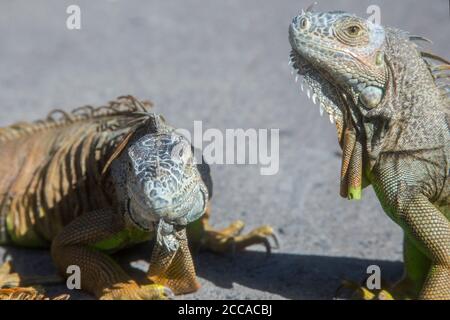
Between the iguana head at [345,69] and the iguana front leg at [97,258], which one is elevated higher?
the iguana head at [345,69]

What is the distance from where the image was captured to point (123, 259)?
19.4ft

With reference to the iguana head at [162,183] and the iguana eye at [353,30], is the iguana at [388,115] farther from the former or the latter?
the iguana head at [162,183]

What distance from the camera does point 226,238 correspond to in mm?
6129

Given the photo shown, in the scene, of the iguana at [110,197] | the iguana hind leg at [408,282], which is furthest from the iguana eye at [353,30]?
the iguana hind leg at [408,282]

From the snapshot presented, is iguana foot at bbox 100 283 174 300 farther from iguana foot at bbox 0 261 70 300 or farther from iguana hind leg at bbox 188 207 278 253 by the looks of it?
iguana hind leg at bbox 188 207 278 253

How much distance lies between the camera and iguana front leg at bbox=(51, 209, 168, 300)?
5.13m

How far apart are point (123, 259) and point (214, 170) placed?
6.25 ft

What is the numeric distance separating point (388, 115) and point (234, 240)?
1.74m

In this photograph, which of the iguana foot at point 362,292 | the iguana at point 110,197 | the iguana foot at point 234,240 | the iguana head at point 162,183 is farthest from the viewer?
the iguana foot at point 234,240

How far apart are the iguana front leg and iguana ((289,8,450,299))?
1.41 meters

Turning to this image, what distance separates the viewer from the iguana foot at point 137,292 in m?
5.09

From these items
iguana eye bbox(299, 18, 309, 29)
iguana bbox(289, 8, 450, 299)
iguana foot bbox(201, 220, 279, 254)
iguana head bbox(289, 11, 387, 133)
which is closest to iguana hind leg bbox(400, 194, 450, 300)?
iguana bbox(289, 8, 450, 299)

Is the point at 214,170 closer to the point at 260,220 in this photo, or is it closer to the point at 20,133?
the point at 260,220

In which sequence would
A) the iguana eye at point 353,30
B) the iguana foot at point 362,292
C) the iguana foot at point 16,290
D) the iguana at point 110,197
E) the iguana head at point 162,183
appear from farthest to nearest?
the iguana foot at point 362,292, the iguana foot at point 16,290, the iguana eye at point 353,30, the iguana at point 110,197, the iguana head at point 162,183
